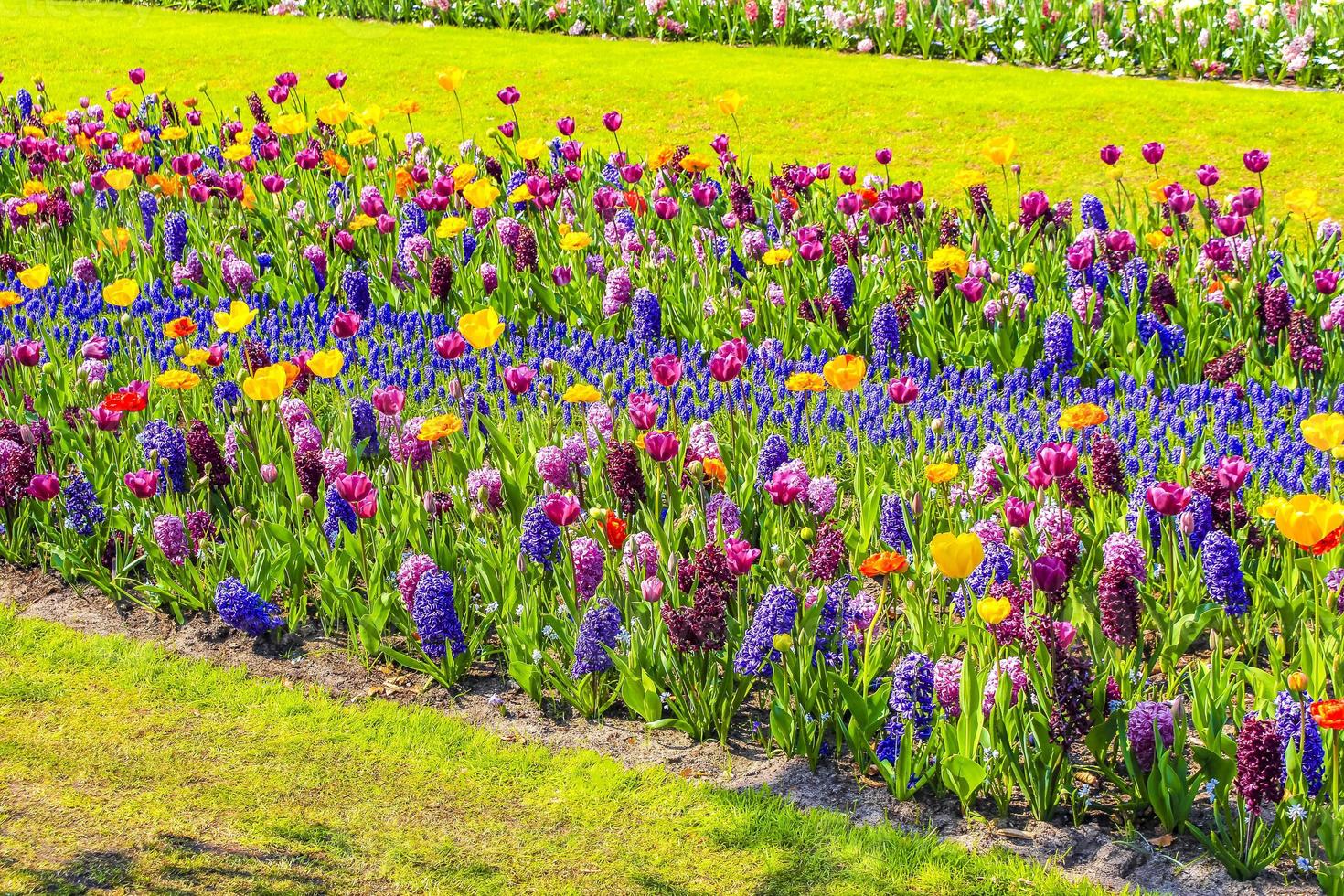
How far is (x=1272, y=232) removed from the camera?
7293 millimetres

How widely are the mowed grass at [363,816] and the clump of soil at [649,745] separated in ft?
0.25

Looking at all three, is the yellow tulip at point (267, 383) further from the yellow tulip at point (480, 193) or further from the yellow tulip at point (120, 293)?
the yellow tulip at point (480, 193)

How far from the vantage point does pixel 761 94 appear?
1198 centimetres

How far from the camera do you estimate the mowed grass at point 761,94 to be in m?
9.95

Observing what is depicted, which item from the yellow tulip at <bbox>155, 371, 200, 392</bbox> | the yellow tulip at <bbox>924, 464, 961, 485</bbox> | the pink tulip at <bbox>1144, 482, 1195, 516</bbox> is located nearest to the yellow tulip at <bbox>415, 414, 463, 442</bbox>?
the yellow tulip at <bbox>155, 371, 200, 392</bbox>

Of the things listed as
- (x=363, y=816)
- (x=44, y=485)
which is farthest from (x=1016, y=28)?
(x=363, y=816)

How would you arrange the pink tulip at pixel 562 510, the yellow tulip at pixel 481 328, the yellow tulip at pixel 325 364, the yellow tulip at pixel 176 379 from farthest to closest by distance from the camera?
the yellow tulip at pixel 176 379
the yellow tulip at pixel 325 364
the yellow tulip at pixel 481 328
the pink tulip at pixel 562 510

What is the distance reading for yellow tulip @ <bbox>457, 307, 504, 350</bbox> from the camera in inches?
181

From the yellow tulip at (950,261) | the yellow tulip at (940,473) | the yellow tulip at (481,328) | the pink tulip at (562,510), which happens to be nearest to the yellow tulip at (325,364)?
the yellow tulip at (481,328)

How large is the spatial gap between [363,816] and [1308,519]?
8.41 feet

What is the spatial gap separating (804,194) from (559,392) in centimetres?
252

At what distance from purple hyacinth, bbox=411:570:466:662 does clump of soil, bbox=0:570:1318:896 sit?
0.19m

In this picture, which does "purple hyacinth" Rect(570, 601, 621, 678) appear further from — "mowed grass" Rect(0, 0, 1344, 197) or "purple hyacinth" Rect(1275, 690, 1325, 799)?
"mowed grass" Rect(0, 0, 1344, 197)

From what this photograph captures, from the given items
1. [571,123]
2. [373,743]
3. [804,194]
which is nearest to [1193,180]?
[804,194]
